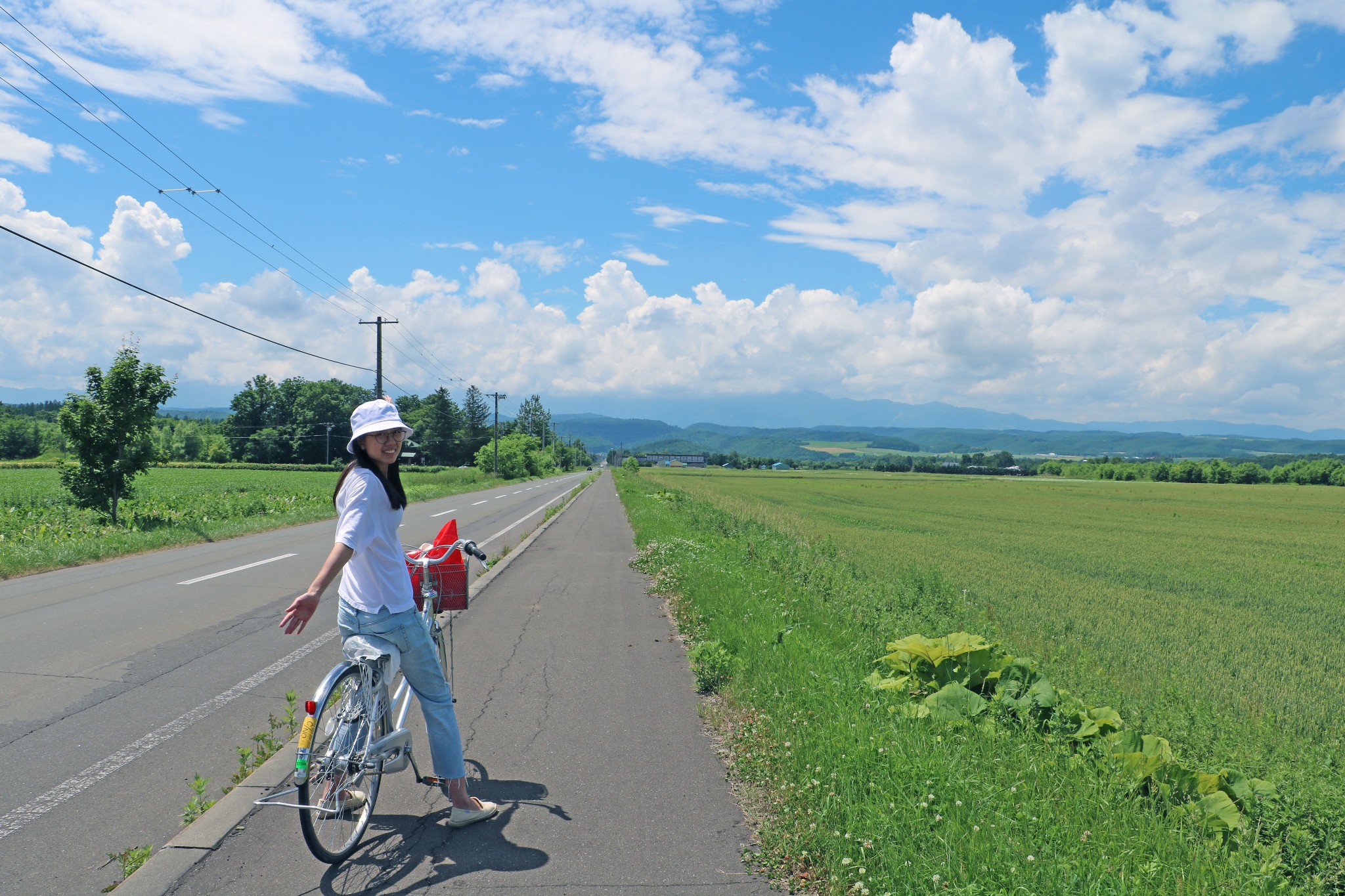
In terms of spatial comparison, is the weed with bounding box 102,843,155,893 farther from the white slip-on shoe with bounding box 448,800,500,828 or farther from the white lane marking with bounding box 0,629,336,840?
the white slip-on shoe with bounding box 448,800,500,828

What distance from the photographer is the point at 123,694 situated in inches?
215

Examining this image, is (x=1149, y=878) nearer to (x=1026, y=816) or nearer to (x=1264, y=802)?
(x=1026, y=816)

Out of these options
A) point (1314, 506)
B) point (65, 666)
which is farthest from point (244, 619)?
point (1314, 506)

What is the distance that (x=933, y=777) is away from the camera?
12.0 ft

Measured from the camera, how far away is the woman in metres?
3.35

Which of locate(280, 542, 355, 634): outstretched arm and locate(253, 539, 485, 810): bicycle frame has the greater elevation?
A: locate(280, 542, 355, 634): outstretched arm

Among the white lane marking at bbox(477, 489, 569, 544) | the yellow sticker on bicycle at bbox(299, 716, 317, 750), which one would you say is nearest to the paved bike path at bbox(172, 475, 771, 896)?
the yellow sticker on bicycle at bbox(299, 716, 317, 750)

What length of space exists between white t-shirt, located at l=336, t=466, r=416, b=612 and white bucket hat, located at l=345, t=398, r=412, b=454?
189mm

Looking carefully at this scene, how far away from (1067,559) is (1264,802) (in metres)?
17.1

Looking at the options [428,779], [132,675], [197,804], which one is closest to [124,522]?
[132,675]

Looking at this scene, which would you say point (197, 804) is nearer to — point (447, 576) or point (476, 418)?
point (447, 576)

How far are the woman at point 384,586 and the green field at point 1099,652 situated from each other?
5.42 ft

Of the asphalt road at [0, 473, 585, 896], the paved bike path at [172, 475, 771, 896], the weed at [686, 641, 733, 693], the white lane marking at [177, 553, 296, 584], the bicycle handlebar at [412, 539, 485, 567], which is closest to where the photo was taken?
the paved bike path at [172, 475, 771, 896]

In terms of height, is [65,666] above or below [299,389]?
below
